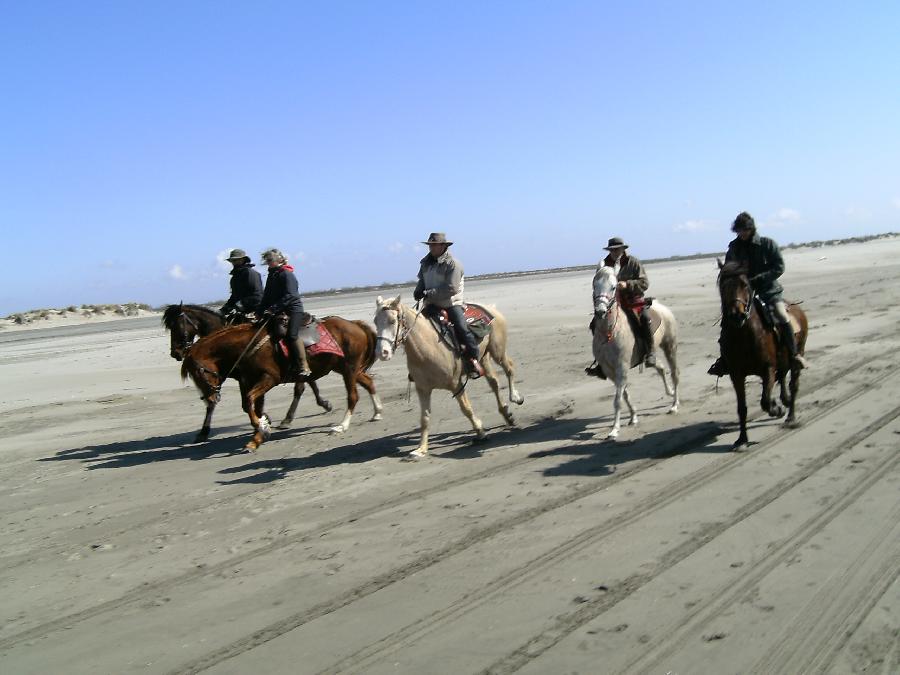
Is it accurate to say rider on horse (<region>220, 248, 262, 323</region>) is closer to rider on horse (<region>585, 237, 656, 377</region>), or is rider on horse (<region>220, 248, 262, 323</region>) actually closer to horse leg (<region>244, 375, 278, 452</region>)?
horse leg (<region>244, 375, 278, 452</region>)

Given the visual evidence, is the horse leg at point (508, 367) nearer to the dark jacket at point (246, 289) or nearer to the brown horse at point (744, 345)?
the brown horse at point (744, 345)

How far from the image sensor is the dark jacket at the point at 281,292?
10.9 meters

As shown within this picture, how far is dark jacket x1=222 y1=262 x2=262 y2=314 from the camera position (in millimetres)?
12211

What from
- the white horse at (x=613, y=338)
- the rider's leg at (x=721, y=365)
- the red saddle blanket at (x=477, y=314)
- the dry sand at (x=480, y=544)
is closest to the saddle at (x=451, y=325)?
the red saddle blanket at (x=477, y=314)

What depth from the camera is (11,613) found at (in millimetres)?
5242

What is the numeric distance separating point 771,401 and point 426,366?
4.39 meters

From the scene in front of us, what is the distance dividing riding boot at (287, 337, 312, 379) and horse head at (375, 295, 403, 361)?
2618mm

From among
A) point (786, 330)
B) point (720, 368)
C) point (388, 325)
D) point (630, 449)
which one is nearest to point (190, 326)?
point (388, 325)

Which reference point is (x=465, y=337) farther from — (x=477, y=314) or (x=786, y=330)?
(x=786, y=330)

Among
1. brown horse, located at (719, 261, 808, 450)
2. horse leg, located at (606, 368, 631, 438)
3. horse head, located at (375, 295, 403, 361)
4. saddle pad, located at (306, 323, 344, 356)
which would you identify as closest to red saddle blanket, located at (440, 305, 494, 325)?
horse head, located at (375, 295, 403, 361)

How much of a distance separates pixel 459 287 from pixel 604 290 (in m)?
1.97

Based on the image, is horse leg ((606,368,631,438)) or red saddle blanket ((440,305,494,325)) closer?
horse leg ((606,368,631,438))

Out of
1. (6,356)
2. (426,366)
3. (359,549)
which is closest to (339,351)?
(426,366)

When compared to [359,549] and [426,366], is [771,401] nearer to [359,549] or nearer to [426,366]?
[426,366]
